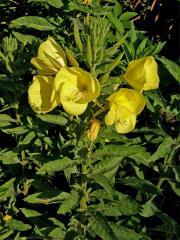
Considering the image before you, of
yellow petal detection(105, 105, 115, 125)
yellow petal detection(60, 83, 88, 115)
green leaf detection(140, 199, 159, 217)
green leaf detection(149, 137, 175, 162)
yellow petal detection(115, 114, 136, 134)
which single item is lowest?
green leaf detection(140, 199, 159, 217)

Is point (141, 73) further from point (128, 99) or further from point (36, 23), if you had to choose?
point (36, 23)

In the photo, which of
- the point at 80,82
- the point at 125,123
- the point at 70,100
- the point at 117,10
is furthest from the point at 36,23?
the point at 125,123

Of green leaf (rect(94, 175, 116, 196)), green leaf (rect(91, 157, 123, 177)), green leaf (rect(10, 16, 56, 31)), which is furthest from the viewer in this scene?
green leaf (rect(10, 16, 56, 31))

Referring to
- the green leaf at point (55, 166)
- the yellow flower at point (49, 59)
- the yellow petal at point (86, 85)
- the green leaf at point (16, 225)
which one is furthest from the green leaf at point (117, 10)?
the green leaf at point (16, 225)

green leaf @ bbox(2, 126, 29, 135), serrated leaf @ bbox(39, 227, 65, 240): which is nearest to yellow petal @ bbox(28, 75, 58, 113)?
green leaf @ bbox(2, 126, 29, 135)

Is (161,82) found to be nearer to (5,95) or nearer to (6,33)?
(5,95)

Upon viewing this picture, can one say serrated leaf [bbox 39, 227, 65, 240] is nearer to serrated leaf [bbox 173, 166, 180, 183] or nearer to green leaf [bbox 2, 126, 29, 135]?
green leaf [bbox 2, 126, 29, 135]

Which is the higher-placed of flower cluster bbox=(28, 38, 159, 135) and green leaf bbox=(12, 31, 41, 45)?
flower cluster bbox=(28, 38, 159, 135)

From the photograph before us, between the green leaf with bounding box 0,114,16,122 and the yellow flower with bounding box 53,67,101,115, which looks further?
the green leaf with bounding box 0,114,16,122
